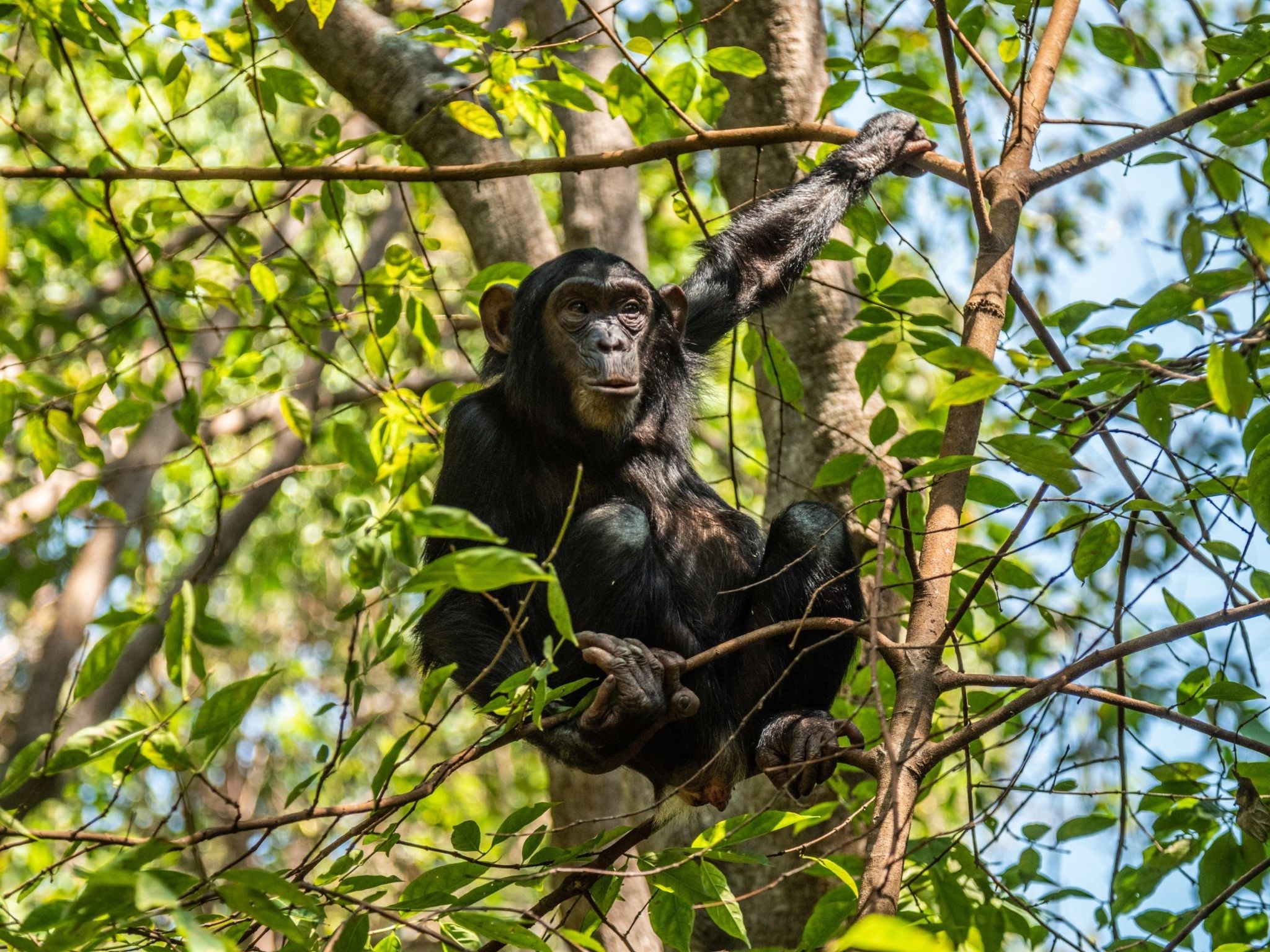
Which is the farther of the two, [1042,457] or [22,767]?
[1042,457]

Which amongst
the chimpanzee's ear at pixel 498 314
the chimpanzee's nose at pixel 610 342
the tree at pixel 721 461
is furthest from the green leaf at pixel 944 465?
the chimpanzee's ear at pixel 498 314

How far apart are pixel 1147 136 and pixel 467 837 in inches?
117

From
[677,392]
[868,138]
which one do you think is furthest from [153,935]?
[868,138]

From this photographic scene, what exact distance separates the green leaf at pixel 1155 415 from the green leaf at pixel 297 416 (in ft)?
11.9

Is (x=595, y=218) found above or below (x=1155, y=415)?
above

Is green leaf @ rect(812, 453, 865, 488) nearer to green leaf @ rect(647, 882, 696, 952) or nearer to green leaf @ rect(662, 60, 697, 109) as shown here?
green leaf @ rect(662, 60, 697, 109)

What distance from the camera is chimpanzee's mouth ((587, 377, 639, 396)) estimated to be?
4980 mm

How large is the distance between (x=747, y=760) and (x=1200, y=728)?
2.01 metres

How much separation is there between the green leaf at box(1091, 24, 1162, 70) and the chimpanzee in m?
1.00

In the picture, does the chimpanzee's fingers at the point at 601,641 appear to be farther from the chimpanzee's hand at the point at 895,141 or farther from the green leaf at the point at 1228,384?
the chimpanzee's hand at the point at 895,141

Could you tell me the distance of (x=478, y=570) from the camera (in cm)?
218

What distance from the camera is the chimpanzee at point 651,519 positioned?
14.4 feet

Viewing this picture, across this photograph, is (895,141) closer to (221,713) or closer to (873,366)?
(873,366)

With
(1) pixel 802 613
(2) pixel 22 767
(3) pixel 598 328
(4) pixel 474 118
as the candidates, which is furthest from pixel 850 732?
(4) pixel 474 118
